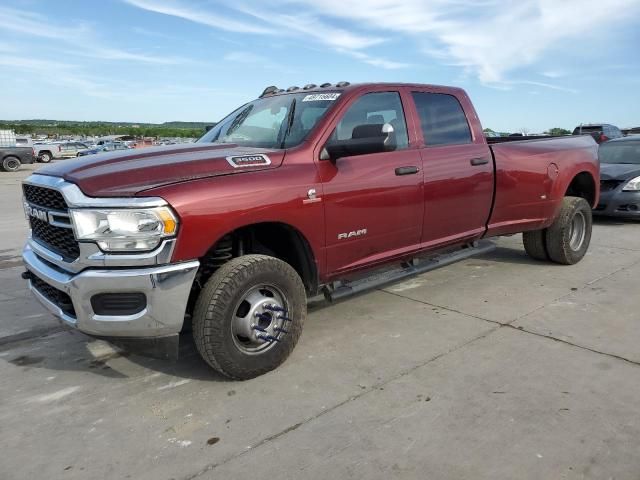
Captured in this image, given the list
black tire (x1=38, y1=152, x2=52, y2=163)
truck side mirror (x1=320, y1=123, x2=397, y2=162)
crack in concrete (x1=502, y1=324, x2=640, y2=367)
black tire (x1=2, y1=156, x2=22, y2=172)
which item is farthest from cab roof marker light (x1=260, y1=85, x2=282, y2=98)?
black tire (x1=38, y1=152, x2=52, y2=163)

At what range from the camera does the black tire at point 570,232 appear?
583 cm

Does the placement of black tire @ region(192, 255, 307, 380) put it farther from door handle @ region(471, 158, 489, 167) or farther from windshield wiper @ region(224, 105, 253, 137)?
door handle @ region(471, 158, 489, 167)

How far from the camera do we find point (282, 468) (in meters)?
2.49

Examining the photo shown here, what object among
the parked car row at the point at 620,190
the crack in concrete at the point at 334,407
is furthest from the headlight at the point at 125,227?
the parked car row at the point at 620,190

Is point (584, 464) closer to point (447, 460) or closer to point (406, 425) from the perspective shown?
point (447, 460)

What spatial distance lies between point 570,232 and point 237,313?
4.37 m

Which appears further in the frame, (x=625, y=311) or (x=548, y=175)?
(x=548, y=175)

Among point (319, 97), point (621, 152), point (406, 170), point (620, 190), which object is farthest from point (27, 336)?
point (621, 152)

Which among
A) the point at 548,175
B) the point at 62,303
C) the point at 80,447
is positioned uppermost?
the point at 548,175

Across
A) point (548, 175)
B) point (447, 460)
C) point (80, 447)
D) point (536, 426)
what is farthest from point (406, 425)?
point (548, 175)

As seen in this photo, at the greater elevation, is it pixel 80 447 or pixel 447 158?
pixel 447 158

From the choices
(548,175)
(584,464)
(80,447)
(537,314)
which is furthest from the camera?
(548,175)

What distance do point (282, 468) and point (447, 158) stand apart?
2.98m

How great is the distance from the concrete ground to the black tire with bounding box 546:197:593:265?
1.18 metres
